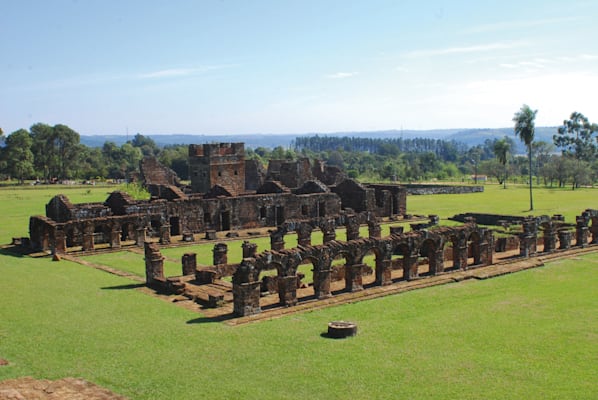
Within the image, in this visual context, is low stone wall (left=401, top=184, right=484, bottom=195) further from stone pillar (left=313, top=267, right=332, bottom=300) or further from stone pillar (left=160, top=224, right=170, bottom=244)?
stone pillar (left=313, top=267, right=332, bottom=300)

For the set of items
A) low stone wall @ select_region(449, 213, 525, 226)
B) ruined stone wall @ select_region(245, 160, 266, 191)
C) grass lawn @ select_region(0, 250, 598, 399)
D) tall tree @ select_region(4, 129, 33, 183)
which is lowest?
grass lawn @ select_region(0, 250, 598, 399)

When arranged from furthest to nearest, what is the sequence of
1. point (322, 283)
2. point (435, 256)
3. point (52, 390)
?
point (435, 256), point (322, 283), point (52, 390)

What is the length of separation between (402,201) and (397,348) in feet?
107

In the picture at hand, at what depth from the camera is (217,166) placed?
52.2 m

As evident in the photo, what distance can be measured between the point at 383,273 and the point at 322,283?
9.89 feet

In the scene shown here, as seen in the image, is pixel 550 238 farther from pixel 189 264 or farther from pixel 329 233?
pixel 189 264

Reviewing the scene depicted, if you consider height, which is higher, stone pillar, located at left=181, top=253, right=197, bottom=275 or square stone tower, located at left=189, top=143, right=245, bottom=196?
square stone tower, located at left=189, top=143, right=245, bottom=196

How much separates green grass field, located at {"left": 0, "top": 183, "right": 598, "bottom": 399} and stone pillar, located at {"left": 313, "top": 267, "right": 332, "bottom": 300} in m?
0.95

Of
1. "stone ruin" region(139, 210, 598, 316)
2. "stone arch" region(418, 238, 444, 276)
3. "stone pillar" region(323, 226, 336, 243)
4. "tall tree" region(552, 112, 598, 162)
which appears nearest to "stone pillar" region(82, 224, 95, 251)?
"stone ruin" region(139, 210, 598, 316)

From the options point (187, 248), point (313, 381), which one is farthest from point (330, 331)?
point (187, 248)

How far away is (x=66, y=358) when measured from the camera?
15555 millimetres

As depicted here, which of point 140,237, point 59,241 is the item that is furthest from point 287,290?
point 140,237

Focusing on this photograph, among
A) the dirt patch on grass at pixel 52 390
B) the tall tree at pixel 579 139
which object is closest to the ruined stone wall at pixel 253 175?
the dirt patch on grass at pixel 52 390

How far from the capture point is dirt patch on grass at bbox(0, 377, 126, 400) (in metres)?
13.0
